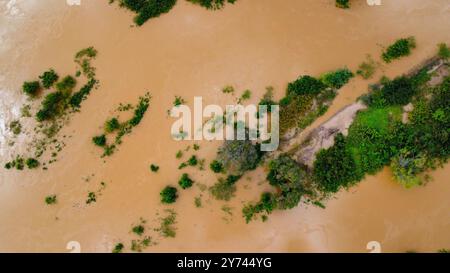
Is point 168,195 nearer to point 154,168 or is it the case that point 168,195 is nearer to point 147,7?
point 154,168

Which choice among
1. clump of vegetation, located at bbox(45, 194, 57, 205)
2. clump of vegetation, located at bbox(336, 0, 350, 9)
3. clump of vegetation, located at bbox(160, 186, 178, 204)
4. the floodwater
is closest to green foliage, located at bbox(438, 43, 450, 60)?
the floodwater

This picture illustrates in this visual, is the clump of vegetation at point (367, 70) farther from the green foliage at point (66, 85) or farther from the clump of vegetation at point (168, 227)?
the green foliage at point (66, 85)

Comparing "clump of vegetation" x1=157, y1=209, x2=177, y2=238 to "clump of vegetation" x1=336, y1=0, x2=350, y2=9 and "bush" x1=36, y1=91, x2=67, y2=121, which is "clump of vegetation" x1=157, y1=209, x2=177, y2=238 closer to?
"bush" x1=36, y1=91, x2=67, y2=121

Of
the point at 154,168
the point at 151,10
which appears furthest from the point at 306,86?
the point at 151,10

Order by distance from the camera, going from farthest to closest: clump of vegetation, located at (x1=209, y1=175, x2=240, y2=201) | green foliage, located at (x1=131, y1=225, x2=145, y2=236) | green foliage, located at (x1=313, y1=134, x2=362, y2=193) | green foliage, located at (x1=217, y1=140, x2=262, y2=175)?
clump of vegetation, located at (x1=209, y1=175, x2=240, y2=201)
green foliage, located at (x1=131, y1=225, x2=145, y2=236)
green foliage, located at (x1=313, y1=134, x2=362, y2=193)
green foliage, located at (x1=217, y1=140, x2=262, y2=175)

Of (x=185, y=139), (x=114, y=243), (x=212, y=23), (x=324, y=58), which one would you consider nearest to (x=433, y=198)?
(x=324, y=58)
